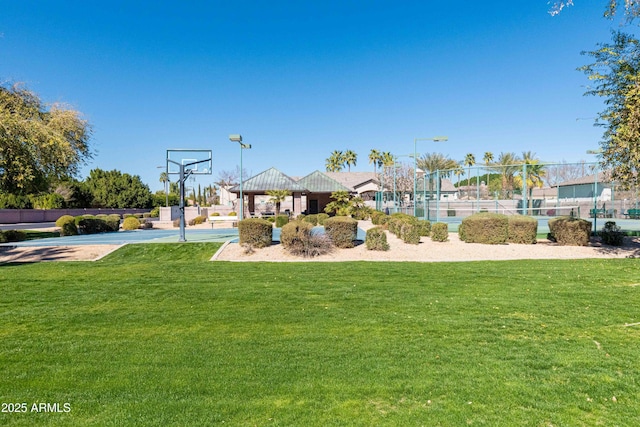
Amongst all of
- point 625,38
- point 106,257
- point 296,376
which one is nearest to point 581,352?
point 296,376

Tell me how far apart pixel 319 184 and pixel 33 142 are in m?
23.8

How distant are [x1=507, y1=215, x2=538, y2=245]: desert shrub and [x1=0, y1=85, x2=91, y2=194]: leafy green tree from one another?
17.7 m

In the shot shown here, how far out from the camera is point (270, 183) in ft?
110

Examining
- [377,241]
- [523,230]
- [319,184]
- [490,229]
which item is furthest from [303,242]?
[319,184]

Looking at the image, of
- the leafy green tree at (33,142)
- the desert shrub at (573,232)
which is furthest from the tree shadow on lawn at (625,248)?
the leafy green tree at (33,142)

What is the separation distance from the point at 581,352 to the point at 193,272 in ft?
28.4

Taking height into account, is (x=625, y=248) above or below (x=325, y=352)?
below

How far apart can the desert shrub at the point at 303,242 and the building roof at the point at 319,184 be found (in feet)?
69.1

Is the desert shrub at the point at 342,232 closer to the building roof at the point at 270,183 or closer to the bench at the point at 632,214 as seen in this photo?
the building roof at the point at 270,183

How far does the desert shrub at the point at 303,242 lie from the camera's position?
515 inches

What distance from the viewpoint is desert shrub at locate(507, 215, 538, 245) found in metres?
14.9

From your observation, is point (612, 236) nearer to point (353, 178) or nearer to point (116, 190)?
point (353, 178)

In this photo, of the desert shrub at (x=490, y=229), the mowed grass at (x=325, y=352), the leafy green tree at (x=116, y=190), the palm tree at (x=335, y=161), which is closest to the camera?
the mowed grass at (x=325, y=352)

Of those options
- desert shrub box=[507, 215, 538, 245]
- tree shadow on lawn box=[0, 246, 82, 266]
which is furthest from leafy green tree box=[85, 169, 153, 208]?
desert shrub box=[507, 215, 538, 245]
